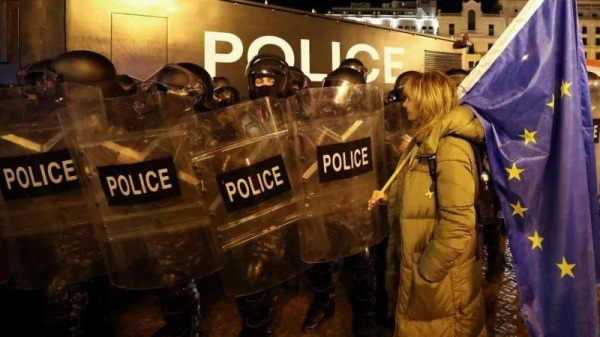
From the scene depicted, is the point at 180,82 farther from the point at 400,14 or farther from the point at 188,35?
the point at 400,14

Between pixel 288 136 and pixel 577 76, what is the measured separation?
1.65 m

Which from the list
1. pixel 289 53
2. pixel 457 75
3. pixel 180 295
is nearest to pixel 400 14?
pixel 289 53

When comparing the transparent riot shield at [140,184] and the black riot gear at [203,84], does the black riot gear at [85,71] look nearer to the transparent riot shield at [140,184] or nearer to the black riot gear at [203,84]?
the black riot gear at [203,84]

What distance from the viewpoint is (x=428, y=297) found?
7.67 ft

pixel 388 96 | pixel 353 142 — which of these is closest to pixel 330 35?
pixel 388 96

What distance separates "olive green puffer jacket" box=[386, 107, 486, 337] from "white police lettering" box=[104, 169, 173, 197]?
1329 mm

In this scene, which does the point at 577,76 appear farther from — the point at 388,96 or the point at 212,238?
the point at 388,96

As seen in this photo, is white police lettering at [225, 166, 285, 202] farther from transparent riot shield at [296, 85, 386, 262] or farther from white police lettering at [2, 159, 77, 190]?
white police lettering at [2, 159, 77, 190]

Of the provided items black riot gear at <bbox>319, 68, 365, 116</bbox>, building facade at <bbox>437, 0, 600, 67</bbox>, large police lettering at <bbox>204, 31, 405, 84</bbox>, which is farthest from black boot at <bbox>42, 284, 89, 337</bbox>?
building facade at <bbox>437, 0, 600, 67</bbox>

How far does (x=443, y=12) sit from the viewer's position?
240 ft

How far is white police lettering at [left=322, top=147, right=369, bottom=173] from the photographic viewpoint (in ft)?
9.44

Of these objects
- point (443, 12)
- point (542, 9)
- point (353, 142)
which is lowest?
point (353, 142)

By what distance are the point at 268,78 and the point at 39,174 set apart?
6.63 feet

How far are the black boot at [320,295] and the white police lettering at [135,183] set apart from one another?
183 cm
